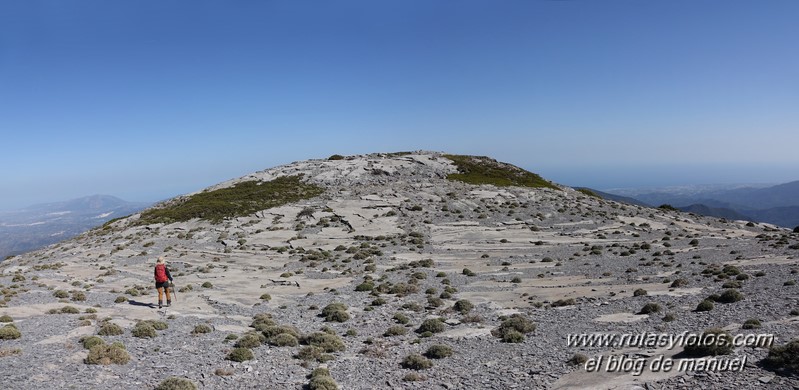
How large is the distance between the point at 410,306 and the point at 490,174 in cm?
7578

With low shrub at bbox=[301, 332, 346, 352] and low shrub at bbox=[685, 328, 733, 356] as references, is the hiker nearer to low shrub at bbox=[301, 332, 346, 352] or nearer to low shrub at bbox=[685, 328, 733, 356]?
low shrub at bbox=[301, 332, 346, 352]

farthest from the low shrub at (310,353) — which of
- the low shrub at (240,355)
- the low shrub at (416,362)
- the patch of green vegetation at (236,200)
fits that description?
the patch of green vegetation at (236,200)

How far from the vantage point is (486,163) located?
352ft

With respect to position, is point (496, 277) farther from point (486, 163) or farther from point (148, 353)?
point (486, 163)

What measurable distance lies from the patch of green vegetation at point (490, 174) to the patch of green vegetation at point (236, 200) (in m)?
35.1

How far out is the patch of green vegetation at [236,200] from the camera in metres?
64.9

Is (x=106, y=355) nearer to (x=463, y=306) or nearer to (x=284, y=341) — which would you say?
(x=284, y=341)

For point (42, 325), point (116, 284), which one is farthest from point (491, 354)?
point (116, 284)

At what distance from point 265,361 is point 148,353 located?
16.1 ft

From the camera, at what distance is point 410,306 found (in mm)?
26172

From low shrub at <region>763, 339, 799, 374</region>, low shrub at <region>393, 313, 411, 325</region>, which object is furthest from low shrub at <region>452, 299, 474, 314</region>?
low shrub at <region>763, 339, 799, 374</region>

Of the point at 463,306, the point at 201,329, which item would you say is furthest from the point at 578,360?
the point at 201,329

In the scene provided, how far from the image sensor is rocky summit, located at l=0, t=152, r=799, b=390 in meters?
14.4

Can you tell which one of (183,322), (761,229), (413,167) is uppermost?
(413,167)
